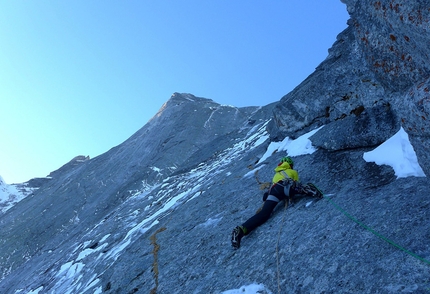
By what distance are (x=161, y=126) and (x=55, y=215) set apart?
61.1 feet

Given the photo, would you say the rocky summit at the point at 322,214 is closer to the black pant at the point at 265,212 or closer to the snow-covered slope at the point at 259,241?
the snow-covered slope at the point at 259,241

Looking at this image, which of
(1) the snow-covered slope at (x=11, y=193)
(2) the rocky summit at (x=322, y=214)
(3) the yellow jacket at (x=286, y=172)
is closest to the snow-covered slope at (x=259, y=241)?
(2) the rocky summit at (x=322, y=214)

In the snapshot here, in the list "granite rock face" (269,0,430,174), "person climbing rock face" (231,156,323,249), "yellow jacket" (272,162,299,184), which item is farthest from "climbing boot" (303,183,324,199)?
"granite rock face" (269,0,430,174)

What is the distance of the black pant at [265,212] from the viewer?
7574 millimetres

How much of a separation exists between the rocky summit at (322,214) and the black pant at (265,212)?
0.59 feet

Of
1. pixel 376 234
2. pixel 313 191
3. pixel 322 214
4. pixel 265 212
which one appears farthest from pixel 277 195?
pixel 376 234

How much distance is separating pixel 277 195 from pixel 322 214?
1343 millimetres

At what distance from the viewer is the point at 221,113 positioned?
4703cm

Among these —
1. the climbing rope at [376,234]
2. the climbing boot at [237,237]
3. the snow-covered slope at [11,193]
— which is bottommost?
the climbing rope at [376,234]

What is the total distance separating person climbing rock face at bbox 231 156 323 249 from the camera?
749 centimetres

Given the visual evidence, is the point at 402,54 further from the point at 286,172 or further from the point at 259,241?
the point at 259,241

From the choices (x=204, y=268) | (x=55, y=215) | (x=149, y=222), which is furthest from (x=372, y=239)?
(x=55, y=215)

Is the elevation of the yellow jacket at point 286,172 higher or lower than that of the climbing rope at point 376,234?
higher

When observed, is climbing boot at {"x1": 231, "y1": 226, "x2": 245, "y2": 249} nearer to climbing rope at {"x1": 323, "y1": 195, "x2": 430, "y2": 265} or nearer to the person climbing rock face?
the person climbing rock face
